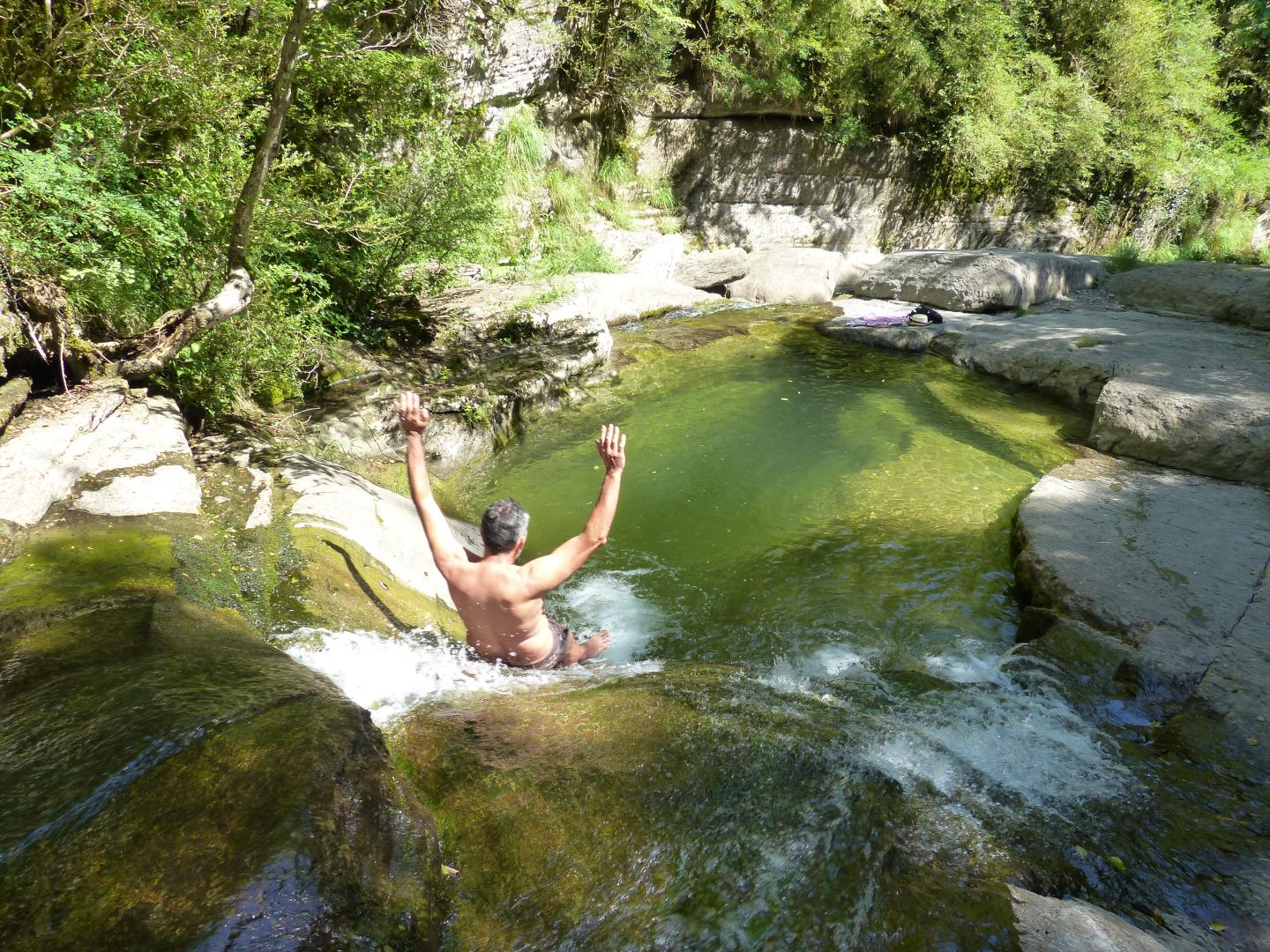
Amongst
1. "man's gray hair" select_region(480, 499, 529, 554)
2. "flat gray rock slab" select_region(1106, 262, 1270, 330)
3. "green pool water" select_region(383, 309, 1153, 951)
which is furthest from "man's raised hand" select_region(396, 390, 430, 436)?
"flat gray rock slab" select_region(1106, 262, 1270, 330)

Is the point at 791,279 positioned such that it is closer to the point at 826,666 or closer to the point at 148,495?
the point at 826,666

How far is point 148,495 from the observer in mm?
3611

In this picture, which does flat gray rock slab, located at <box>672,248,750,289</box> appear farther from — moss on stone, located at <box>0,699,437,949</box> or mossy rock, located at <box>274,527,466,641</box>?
moss on stone, located at <box>0,699,437,949</box>

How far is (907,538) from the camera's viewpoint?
525 centimetres

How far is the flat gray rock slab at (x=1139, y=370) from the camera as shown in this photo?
19.6 feet

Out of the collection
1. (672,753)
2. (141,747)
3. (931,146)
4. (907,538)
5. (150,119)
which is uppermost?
(931,146)

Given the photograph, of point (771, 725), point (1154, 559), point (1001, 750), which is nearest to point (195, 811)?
point (771, 725)

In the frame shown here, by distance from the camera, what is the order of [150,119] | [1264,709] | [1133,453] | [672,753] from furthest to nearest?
[1133,453] → [150,119] → [1264,709] → [672,753]

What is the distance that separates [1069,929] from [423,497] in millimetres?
2742

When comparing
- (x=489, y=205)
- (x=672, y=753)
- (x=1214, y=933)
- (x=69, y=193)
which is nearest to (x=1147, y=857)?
(x=1214, y=933)

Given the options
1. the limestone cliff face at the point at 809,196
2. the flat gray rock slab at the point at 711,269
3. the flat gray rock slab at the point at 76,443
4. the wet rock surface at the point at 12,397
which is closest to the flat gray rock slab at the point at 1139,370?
the flat gray rock slab at the point at 711,269

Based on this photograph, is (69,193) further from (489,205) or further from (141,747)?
(489,205)

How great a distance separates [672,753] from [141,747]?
1.38 m

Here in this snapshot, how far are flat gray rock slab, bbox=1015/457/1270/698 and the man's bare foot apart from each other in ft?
8.60
